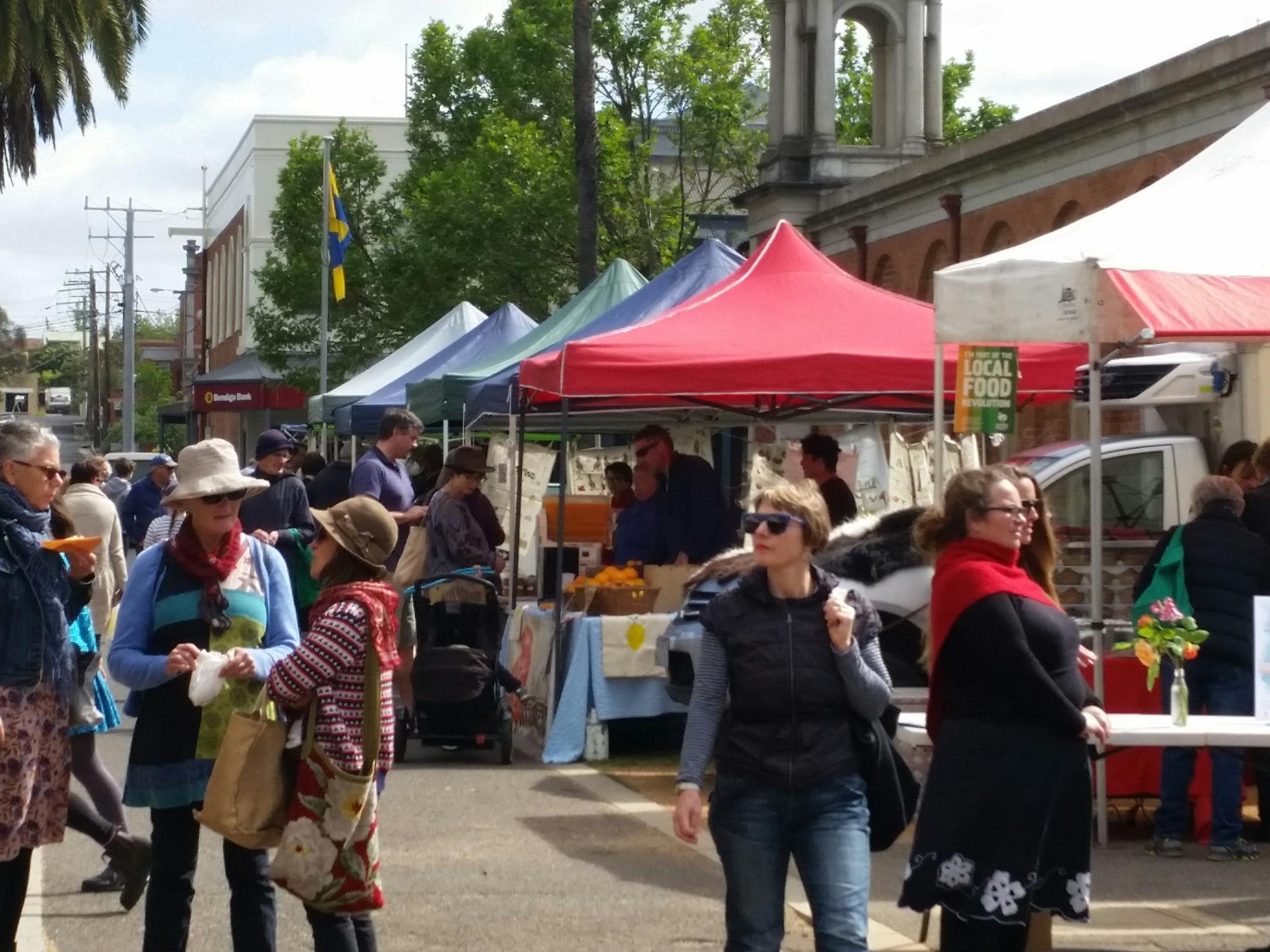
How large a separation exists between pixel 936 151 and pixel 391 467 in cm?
2661

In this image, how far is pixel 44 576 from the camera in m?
6.09

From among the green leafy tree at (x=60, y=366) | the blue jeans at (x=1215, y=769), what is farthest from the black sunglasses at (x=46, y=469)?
the green leafy tree at (x=60, y=366)

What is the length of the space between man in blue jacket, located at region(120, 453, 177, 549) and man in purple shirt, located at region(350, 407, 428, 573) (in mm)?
6537

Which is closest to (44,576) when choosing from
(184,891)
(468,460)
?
(184,891)

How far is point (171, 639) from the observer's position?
19.1ft

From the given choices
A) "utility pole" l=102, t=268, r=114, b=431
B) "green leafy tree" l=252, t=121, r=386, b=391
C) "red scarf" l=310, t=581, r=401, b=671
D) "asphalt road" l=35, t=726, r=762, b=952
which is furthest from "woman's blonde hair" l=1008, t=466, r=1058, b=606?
"utility pole" l=102, t=268, r=114, b=431

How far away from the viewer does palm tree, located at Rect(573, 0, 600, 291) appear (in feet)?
76.0

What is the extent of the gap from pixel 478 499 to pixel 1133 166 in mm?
16452

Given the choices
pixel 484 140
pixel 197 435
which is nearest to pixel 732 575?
pixel 484 140

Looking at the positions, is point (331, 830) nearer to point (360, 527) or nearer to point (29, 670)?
point (360, 527)

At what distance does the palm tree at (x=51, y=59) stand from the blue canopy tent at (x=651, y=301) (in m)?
12.6

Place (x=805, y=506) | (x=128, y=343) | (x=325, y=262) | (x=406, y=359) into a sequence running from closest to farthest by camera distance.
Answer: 1. (x=805, y=506)
2. (x=406, y=359)
3. (x=325, y=262)
4. (x=128, y=343)

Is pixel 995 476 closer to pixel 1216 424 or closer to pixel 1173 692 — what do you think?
pixel 1173 692

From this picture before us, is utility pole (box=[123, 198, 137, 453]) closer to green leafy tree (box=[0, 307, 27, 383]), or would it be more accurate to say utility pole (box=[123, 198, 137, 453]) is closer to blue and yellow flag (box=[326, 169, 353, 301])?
blue and yellow flag (box=[326, 169, 353, 301])
